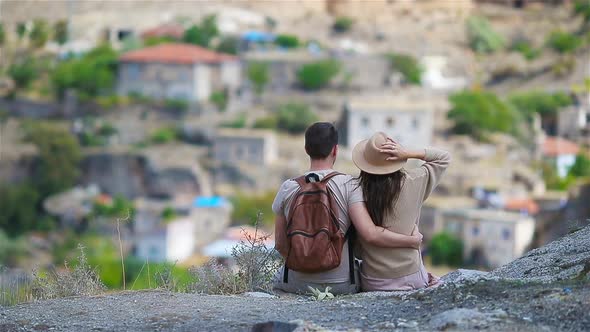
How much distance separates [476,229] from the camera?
38.8m

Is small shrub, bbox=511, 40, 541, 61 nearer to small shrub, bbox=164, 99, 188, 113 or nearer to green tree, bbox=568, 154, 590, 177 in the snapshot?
green tree, bbox=568, 154, 590, 177

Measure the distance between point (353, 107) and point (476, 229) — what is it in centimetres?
992

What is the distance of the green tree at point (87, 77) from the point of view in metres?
52.1

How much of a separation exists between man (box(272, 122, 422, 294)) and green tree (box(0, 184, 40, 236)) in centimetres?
3762

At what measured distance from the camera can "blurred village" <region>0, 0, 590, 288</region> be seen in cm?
4234

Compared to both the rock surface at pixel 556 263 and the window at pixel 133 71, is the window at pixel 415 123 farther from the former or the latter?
the rock surface at pixel 556 263

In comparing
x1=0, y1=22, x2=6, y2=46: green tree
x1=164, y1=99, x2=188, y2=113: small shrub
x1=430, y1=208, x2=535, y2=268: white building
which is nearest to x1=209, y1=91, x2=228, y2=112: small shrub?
x1=164, y1=99, x2=188, y2=113: small shrub

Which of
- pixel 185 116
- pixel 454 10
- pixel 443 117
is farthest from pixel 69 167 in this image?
pixel 454 10

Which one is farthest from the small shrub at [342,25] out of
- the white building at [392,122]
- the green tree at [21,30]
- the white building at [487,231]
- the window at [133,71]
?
the white building at [487,231]

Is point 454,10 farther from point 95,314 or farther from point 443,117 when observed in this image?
point 95,314

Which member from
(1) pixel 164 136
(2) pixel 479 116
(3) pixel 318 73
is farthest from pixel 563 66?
(1) pixel 164 136

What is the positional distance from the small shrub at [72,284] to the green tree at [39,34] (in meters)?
50.8

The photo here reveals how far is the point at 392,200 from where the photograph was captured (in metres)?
7.48

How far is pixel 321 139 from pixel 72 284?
1.72 m
